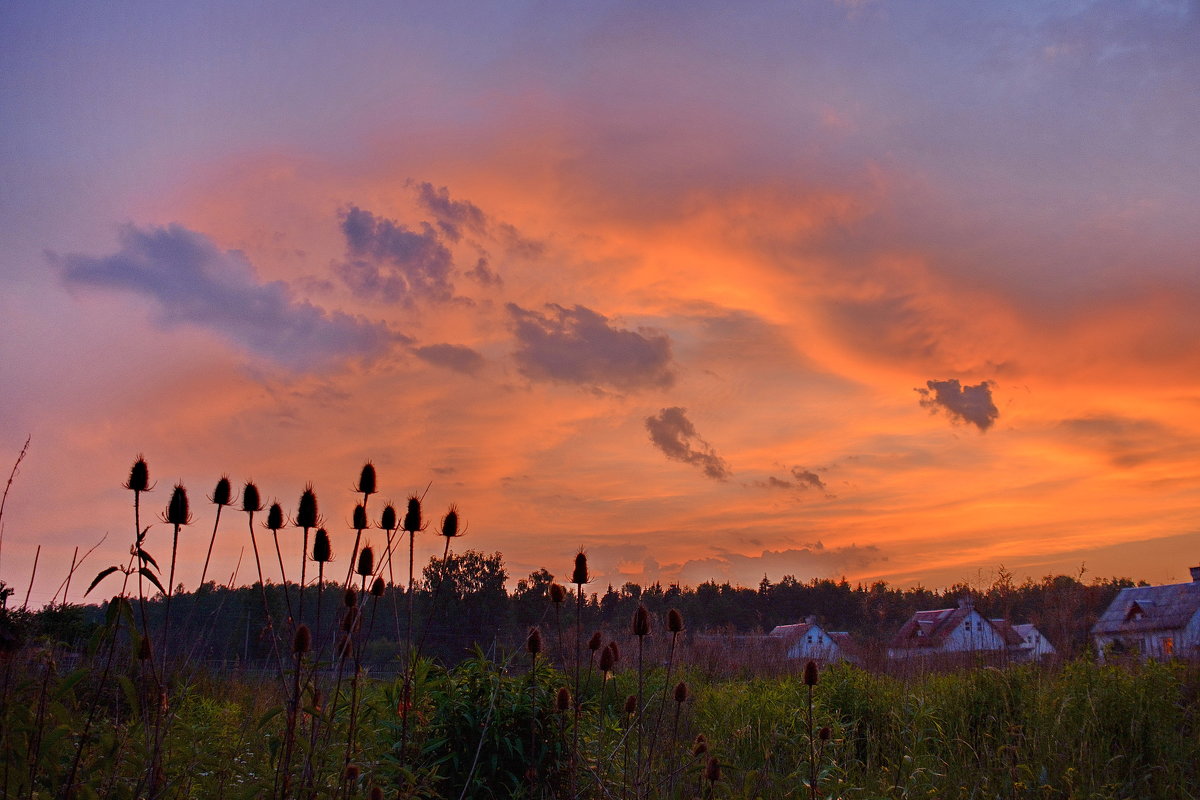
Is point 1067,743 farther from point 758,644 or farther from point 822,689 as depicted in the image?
point 758,644

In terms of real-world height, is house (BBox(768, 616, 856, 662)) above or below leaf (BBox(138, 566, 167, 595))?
below

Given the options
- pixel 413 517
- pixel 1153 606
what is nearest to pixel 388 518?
pixel 413 517

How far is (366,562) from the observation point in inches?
139

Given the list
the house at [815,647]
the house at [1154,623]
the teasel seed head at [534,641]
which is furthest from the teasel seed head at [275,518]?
the house at [815,647]

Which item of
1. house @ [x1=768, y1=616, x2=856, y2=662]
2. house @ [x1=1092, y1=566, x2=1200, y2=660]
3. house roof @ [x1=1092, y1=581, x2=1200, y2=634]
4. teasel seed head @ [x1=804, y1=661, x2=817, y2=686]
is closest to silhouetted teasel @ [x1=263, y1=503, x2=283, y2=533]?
teasel seed head @ [x1=804, y1=661, x2=817, y2=686]

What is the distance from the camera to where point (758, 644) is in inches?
660

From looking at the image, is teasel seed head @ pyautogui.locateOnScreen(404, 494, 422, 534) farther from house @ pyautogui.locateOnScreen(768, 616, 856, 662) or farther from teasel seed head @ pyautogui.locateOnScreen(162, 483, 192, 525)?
house @ pyautogui.locateOnScreen(768, 616, 856, 662)

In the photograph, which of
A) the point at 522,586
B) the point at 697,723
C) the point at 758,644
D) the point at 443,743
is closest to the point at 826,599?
the point at 522,586

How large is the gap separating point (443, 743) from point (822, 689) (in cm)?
580

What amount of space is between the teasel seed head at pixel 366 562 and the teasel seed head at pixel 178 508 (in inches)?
29.1

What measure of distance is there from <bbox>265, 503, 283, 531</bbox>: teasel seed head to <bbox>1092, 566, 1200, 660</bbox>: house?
33.3 ft

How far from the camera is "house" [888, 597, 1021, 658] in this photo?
39.7 ft

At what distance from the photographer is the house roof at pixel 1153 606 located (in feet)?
72.9

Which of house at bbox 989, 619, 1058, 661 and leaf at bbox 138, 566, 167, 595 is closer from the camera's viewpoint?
leaf at bbox 138, 566, 167, 595
